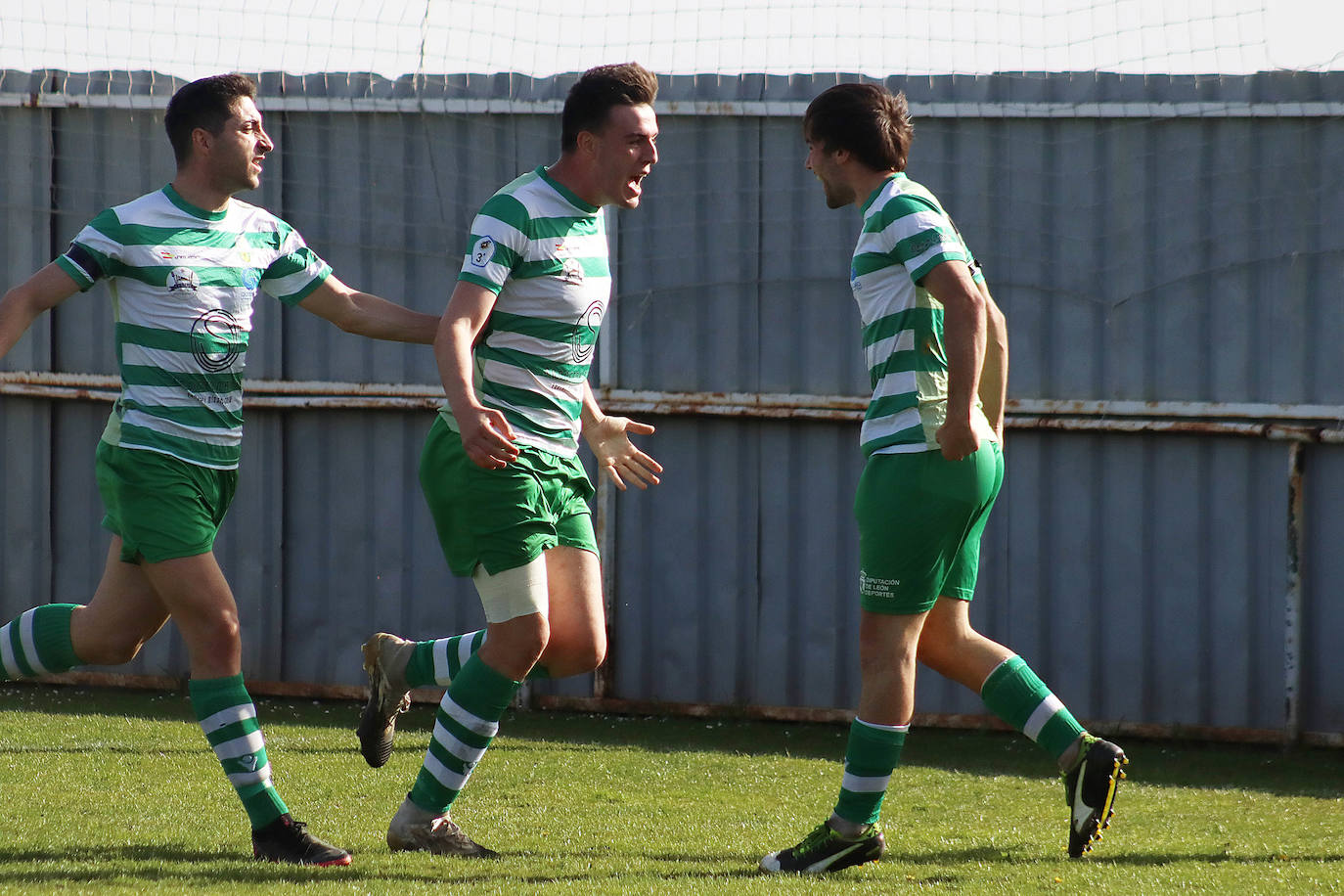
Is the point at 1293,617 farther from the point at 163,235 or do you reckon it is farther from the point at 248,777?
the point at 163,235

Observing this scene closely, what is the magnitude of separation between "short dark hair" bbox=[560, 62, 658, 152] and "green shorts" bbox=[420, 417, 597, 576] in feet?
2.88

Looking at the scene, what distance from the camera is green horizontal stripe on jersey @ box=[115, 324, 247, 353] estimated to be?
409 centimetres

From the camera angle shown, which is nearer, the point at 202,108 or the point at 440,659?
the point at 202,108

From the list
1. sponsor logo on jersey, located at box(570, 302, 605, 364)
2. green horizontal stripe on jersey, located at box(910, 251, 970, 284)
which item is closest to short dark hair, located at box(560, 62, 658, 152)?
sponsor logo on jersey, located at box(570, 302, 605, 364)

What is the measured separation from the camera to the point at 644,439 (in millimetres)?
7238

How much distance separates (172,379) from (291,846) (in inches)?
49.9

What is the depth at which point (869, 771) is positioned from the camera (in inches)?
157

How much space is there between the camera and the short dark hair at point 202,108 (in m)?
4.18

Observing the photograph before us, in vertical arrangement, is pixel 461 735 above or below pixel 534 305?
below

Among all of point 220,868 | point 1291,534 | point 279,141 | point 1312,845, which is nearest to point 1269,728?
point 1291,534

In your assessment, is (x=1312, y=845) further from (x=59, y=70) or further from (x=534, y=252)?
(x=59, y=70)

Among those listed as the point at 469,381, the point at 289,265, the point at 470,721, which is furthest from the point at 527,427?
the point at 289,265

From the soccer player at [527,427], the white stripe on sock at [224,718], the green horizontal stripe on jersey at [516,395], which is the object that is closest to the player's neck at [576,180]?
the soccer player at [527,427]

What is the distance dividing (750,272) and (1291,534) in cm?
262
